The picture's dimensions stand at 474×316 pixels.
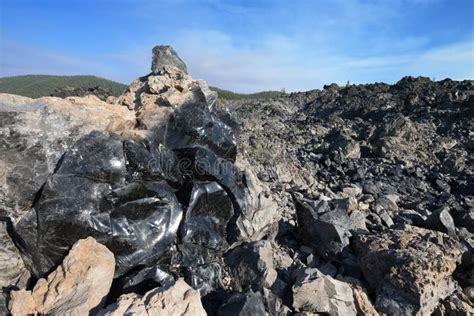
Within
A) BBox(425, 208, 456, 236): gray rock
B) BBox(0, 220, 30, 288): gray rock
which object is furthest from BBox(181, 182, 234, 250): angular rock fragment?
BBox(425, 208, 456, 236): gray rock

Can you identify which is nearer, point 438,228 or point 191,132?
point 191,132

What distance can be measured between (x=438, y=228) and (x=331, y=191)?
2.20m

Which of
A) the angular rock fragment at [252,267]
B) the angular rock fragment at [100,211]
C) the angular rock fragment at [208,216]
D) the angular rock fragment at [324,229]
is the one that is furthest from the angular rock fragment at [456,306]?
the angular rock fragment at [100,211]

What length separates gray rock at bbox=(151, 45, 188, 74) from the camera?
17.9ft

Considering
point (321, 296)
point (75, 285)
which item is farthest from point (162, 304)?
point (321, 296)

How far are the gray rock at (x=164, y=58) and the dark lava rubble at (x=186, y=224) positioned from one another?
0.06 feet

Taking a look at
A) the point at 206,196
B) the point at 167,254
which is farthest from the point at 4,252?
the point at 206,196

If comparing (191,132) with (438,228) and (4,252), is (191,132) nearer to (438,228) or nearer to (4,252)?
(4,252)

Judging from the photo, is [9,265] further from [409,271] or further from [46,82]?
[46,82]

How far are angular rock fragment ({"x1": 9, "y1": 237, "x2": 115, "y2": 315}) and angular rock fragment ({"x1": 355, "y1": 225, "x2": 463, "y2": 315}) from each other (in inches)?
85.8

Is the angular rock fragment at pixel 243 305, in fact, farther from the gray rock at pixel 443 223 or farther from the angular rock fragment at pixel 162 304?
the gray rock at pixel 443 223

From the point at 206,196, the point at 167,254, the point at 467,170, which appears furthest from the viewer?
the point at 467,170

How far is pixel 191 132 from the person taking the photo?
168 inches

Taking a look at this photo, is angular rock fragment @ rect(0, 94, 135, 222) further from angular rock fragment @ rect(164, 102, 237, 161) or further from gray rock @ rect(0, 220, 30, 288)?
angular rock fragment @ rect(164, 102, 237, 161)
